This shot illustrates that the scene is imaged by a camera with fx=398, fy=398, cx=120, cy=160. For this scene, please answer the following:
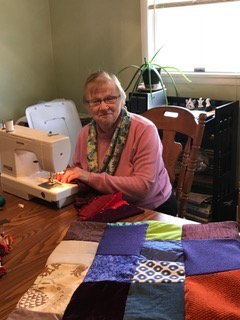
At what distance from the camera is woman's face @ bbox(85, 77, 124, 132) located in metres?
1.81

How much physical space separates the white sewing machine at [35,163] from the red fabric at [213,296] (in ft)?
2.47

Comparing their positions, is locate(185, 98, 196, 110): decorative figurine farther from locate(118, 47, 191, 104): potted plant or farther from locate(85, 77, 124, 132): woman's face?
locate(85, 77, 124, 132): woman's face

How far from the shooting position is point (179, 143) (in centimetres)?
204

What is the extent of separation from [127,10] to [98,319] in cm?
262

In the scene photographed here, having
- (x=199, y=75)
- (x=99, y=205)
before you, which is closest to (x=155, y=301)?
(x=99, y=205)

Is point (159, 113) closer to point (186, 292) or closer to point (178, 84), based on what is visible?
point (178, 84)

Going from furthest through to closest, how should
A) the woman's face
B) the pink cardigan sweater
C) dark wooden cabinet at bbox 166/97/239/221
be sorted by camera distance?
dark wooden cabinet at bbox 166/97/239/221, the woman's face, the pink cardigan sweater

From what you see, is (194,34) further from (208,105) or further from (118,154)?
(118,154)

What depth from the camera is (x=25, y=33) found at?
11.1 ft

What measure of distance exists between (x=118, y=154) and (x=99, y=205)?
1.26 feet

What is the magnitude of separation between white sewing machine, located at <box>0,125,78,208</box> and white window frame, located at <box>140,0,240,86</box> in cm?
145

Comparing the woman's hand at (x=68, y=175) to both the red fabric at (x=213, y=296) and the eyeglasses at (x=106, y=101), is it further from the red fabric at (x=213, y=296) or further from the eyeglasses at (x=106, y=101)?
the red fabric at (x=213, y=296)

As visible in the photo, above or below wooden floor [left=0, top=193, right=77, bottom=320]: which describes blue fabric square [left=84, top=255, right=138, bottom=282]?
above

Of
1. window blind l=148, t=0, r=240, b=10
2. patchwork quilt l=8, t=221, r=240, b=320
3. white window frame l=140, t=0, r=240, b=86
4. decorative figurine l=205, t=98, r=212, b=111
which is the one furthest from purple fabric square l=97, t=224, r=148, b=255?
window blind l=148, t=0, r=240, b=10
